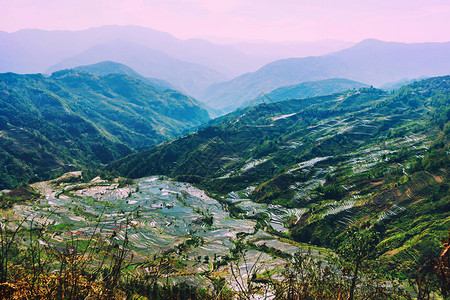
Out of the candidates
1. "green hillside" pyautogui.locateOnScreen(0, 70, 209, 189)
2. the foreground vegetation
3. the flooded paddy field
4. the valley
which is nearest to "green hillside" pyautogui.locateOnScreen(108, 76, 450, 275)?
the valley

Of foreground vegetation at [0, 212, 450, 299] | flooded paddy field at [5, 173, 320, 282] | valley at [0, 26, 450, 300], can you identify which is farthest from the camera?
flooded paddy field at [5, 173, 320, 282]

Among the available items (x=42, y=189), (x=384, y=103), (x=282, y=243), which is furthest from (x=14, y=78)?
(x=384, y=103)

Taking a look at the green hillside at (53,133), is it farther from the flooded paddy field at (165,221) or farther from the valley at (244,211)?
the flooded paddy field at (165,221)

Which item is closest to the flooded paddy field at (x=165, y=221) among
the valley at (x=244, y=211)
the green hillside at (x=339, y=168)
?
the valley at (x=244, y=211)

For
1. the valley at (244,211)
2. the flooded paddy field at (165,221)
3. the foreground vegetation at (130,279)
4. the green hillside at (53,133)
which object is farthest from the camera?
the green hillside at (53,133)

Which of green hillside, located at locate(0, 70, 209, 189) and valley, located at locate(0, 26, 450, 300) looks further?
green hillside, located at locate(0, 70, 209, 189)

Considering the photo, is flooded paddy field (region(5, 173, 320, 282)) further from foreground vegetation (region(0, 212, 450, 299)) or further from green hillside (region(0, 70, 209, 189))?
green hillside (region(0, 70, 209, 189))

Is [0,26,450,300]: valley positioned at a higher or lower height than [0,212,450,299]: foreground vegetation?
lower

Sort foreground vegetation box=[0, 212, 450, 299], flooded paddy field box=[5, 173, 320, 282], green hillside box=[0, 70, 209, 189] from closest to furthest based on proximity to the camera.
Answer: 1. foreground vegetation box=[0, 212, 450, 299]
2. flooded paddy field box=[5, 173, 320, 282]
3. green hillside box=[0, 70, 209, 189]

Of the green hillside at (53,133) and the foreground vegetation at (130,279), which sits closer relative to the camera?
the foreground vegetation at (130,279)
